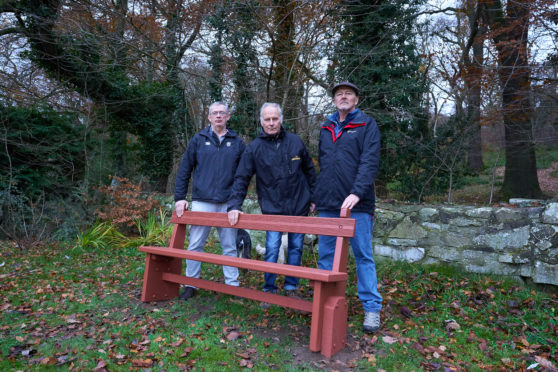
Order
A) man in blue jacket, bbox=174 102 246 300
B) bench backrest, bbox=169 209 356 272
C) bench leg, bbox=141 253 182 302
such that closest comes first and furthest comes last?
bench backrest, bbox=169 209 356 272 → bench leg, bbox=141 253 182 302 → man in blue jacket, bbox=174 102 246 300

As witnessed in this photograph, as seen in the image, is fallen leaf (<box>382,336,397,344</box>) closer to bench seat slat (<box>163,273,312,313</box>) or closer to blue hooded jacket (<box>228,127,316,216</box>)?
bench seat slat (<box>163,273,312,313</box>)

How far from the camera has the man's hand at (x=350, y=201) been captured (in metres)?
3.03

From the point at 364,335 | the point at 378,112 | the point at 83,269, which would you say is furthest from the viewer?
the point at 378,112

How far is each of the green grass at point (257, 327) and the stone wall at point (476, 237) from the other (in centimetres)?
18

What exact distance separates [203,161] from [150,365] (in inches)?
81.1

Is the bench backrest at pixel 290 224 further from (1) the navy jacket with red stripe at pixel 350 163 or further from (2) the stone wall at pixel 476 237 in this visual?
(2) the stone wall at pixel 476 237

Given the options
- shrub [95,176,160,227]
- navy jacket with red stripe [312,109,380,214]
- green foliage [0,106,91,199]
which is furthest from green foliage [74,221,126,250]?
navy jacket with red stripe [312,109,380,214]

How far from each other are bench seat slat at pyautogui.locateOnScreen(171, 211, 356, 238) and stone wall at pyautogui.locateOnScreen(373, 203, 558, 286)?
240 centimetres

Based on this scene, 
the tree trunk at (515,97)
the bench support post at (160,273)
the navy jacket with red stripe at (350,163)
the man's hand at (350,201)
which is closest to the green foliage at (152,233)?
the bench support post at (160,273)

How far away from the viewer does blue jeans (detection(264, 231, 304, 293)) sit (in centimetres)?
371

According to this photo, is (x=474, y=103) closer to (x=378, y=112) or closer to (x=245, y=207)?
(x=378, y=112)

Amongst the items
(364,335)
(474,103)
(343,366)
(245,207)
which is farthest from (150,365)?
(474,103)

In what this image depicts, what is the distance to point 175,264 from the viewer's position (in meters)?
4.15

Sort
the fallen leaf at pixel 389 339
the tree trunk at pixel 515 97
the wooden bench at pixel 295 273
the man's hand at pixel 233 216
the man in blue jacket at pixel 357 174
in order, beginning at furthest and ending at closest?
the tree trunk at pixel 515 97 < the man's hand at pixel 233 216 < the man in blue jacket at pixel 357 174 < the fallen leaf at pixel 389 339 < the wooden bench at pixel 295 273
